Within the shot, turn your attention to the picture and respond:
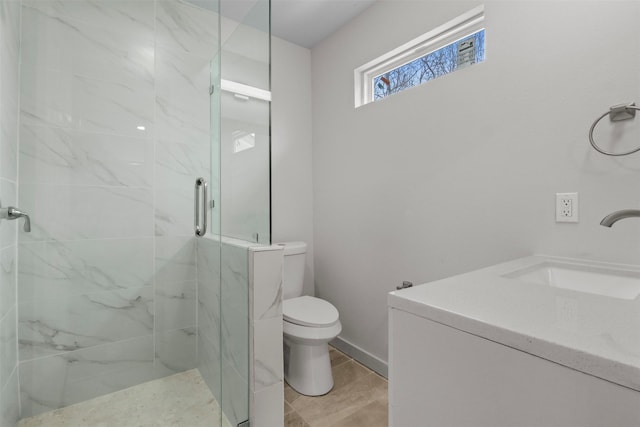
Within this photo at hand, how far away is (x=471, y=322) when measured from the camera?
53cm

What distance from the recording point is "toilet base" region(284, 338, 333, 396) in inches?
69.7

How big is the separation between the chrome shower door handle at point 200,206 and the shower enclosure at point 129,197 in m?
0.02

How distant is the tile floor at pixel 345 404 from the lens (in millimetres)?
1549

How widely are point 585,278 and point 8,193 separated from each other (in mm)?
2333

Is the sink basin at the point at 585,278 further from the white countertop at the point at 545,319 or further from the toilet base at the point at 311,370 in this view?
the toilet base at the point at 311,370

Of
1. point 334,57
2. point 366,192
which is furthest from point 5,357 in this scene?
point 334,57

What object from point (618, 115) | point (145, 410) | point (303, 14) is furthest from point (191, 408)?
point (303, 14)

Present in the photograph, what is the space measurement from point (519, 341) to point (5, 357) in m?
1.94

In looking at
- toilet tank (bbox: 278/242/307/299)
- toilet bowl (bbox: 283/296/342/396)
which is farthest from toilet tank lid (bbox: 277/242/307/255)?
toilet bowl (bbox: 283/296/342/396)

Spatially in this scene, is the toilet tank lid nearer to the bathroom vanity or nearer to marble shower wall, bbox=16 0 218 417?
marble shower wall, bbox=16 0 218 417

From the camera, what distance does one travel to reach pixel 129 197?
1.81 meters

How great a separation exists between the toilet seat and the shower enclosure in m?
0.41

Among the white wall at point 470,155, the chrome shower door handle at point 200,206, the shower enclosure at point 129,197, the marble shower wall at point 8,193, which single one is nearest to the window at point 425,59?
the white wall at point 470,155

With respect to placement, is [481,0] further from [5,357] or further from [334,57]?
[5,357]
